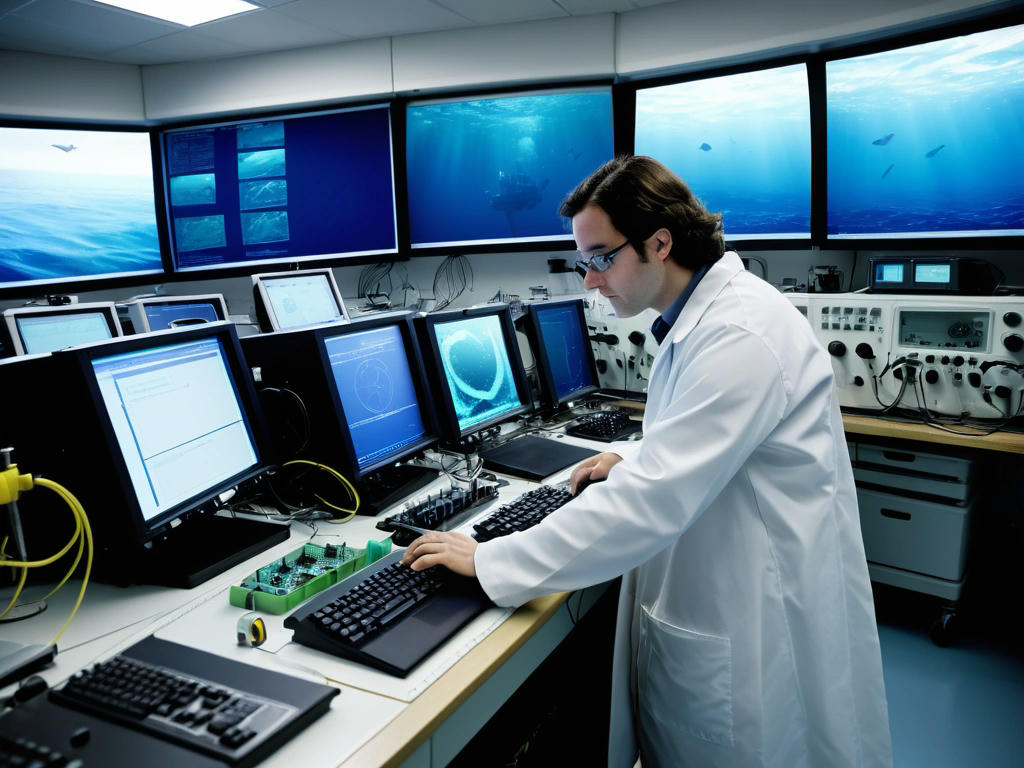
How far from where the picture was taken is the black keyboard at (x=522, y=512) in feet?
4.46

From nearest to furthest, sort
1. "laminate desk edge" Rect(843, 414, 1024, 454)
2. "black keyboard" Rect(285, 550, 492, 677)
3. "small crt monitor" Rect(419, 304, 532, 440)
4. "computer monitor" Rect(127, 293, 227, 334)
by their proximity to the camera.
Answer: "black keyboard" Rect(285, 550, 492, 677) → "small crt monitor" Rect(419, 304, 532, 440) → "laminate desk edge" Rect(843, 414, 1024, 454) → "computer monitor" Rect(127, 293, 227, 334)

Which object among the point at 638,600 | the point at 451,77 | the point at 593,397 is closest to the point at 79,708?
the point at 638,600

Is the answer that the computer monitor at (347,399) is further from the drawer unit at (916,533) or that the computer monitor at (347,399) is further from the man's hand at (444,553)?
the drawer unit at (916,533)

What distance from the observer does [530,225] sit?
12.6 feet

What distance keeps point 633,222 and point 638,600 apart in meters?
0.73

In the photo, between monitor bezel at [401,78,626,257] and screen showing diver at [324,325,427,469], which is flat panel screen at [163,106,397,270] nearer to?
monitor bezel at [401,78,626,257]

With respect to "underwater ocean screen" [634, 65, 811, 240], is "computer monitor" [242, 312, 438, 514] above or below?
below

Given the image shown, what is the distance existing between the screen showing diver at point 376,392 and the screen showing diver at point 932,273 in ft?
6.11

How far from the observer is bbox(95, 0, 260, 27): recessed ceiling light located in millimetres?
3551

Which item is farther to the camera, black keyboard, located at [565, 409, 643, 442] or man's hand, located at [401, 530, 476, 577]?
black keyboard, located at [565, 409, 643, 442]

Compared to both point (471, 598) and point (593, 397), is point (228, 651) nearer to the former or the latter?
→ point (471, 598)

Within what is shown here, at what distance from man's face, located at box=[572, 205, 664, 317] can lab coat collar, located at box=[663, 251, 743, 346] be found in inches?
3.6

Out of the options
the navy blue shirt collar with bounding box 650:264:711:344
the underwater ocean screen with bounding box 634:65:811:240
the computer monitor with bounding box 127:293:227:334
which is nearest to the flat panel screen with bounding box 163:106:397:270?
the computer monitor with bounding box 127:293:227:334

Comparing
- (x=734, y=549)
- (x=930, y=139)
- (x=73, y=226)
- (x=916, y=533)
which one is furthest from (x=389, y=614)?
(x=73, y=226)
